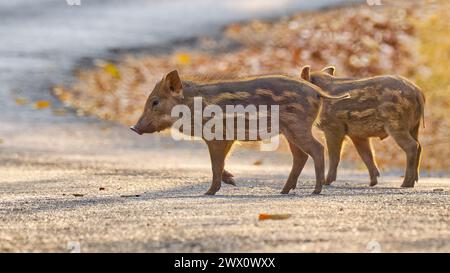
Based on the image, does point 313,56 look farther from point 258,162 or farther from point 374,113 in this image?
point 374,113

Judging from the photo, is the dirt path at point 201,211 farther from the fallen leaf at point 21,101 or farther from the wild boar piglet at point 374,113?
the fallen leaf at point 21,101

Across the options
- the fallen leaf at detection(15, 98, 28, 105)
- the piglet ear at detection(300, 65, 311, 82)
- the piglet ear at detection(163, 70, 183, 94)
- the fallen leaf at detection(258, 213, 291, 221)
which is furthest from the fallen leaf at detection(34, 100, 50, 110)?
the fallen leaf at detection(258, 213, 291, 221)

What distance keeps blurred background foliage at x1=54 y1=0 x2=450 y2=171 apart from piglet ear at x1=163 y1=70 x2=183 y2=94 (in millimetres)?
6099

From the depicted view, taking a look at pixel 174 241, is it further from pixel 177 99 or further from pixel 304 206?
pixel 177 99

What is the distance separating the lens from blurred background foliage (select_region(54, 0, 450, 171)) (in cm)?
1730

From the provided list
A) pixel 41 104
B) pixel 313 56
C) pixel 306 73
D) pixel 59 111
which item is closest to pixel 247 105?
pixel 306 73

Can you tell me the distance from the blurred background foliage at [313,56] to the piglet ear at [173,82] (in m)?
6.10

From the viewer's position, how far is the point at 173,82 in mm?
9336

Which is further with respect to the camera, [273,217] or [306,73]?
[306,73]

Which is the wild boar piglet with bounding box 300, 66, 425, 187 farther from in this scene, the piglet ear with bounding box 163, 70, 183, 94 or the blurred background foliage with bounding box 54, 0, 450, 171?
the blurred background foliage with bounding box 54, 0, 450, 171

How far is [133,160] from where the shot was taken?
44.8ft

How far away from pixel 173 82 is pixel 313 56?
11.1m

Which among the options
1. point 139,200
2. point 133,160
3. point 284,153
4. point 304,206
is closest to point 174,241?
point 304,206
